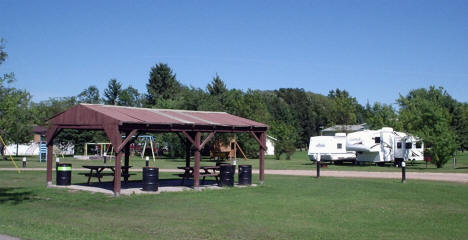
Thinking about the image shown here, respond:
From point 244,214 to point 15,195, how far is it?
27.0 ft

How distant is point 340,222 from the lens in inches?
470

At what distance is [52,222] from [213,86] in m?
61.8

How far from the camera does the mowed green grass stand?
10.5 meters

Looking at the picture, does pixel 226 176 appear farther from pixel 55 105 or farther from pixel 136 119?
pixel 55 105

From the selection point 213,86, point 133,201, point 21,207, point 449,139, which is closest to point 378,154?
point 449,139

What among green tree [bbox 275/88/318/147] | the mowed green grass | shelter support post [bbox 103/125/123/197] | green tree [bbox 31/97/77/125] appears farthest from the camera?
green tree [bbox 275/88/318/147]

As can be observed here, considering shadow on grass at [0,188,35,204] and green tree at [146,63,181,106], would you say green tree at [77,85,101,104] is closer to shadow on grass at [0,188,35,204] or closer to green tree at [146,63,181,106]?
green tree at [146,63,181,106]

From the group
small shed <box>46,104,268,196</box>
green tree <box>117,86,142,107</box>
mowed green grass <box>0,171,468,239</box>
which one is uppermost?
green tree <box>117,86,142,107</box>

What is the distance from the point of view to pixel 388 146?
3844cm

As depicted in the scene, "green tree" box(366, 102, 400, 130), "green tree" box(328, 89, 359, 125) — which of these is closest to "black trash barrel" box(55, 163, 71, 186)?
"green tree" box(366, 102, 400, 130)

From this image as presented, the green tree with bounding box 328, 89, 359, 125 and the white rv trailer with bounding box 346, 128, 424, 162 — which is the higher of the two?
the green tree with bounding box 328, 89, 359, 125

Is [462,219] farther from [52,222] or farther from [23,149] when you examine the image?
[23,149]

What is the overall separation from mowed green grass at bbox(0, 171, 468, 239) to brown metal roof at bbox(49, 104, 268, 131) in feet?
8.00

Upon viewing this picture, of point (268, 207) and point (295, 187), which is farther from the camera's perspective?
point (295, 187)
